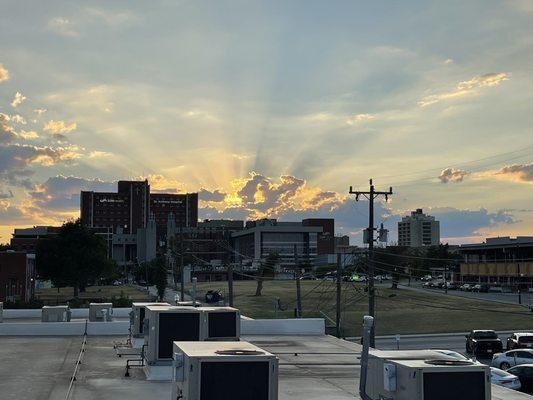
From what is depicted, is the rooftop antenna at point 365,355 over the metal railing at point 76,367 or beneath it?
over

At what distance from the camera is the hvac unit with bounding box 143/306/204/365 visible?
2258 cm

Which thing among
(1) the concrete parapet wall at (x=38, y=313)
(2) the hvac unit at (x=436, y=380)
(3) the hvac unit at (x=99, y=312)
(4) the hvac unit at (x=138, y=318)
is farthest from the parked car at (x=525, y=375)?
(1) the concrete parapet wall at (x=38, y=313)

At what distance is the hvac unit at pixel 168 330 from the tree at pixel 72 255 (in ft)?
269

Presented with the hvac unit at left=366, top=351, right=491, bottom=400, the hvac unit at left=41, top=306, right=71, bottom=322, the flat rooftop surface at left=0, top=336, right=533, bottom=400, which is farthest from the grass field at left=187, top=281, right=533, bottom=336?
the hvac unit at left=366, top=351, right=491, bottom=400

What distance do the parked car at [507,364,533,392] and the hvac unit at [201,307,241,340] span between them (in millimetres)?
16733

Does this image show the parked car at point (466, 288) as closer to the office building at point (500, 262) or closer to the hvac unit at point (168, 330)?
the office building at point (500, 262)

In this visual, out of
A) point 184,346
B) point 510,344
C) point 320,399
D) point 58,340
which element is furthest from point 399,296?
point 184,346

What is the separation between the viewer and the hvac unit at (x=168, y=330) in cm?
2258

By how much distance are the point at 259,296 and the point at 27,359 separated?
86650 millimetres

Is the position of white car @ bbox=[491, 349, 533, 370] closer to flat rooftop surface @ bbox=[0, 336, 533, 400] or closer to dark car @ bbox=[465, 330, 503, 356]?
dark car @ bbox=[465, 330, 503, 356]

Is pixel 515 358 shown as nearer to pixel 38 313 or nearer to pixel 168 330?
pixel 168 330

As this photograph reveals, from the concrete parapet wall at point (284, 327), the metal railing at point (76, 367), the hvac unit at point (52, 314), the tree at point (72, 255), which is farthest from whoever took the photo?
the tree at point (72, 255)

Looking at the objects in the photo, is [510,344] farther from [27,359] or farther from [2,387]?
[2,387]

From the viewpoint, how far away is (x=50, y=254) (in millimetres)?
102188
